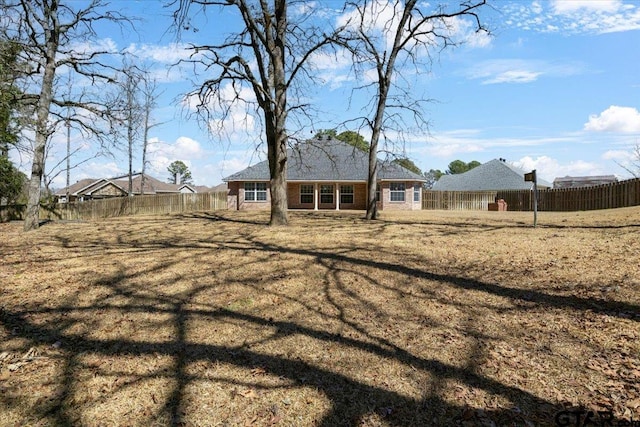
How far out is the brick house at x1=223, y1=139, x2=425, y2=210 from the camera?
30094 mm

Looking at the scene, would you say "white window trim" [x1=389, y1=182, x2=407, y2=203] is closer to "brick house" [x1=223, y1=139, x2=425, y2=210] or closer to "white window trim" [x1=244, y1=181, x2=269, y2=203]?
"brick house" [x1=223, y1=139, x2=425, y2=210]

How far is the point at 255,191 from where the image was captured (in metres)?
30.3

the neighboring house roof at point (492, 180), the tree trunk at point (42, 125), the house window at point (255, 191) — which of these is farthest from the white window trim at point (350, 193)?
the tree trunk at point (42, 125)

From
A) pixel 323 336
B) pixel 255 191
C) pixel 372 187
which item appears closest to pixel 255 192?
pixel 255 191

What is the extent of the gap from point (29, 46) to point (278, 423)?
1722 cm

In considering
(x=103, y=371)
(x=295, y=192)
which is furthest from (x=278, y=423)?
(x=295, y=192)

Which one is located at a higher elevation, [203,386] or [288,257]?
[288,257]

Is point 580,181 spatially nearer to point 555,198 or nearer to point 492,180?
point 492,180

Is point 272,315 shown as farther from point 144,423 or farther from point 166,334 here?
point 144,423

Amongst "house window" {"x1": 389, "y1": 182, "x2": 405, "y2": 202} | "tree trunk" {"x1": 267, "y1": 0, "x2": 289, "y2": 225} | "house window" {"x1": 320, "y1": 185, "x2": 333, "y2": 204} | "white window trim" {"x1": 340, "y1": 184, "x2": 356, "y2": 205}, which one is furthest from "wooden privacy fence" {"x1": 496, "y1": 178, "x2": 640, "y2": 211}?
"tree trunk" {"x1": 267, "y1": 0, "x2": 289, "y2": 225}

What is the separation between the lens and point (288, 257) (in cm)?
829

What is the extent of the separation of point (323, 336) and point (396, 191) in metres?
26.5

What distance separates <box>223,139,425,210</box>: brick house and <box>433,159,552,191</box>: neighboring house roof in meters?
15.0

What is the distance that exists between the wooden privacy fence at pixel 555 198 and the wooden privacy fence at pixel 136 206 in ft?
60.2
